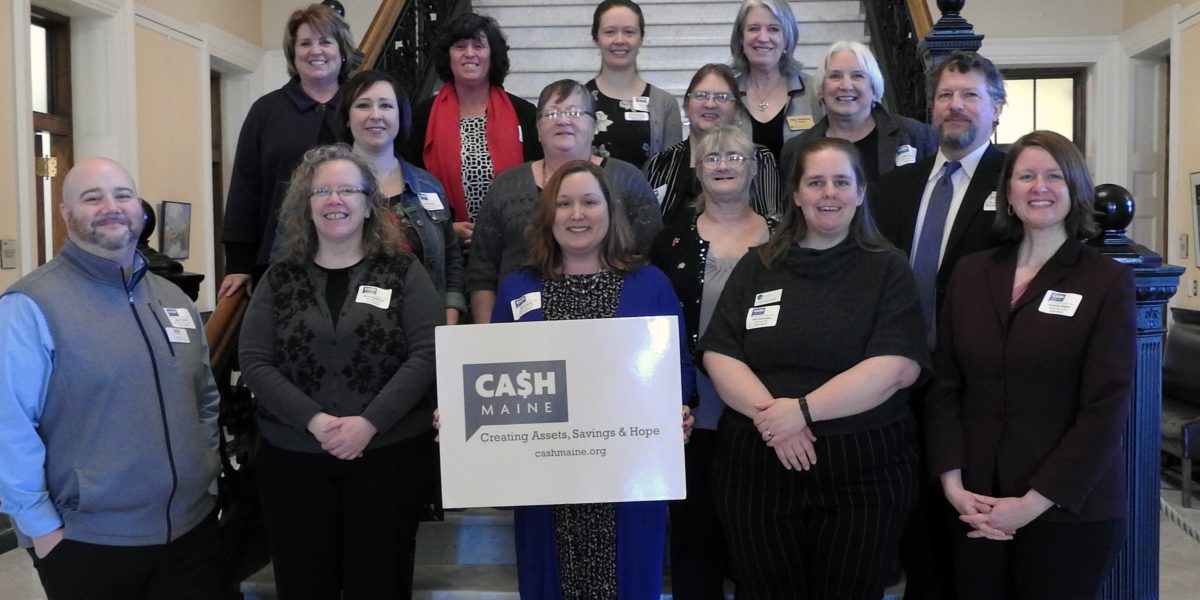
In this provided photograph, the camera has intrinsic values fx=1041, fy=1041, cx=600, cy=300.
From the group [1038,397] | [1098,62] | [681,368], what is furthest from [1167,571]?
[1098,62]

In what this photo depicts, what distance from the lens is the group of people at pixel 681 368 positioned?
92.2 inches

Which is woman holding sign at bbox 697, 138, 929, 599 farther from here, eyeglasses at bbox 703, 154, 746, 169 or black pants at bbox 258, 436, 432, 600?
black pants at bbox 258, 436, 432, 600

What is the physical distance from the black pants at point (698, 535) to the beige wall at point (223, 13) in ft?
19.2

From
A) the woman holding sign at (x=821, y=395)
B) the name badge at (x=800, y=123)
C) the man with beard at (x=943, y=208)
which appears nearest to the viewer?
the woman holding sign at (x=821, y=395)

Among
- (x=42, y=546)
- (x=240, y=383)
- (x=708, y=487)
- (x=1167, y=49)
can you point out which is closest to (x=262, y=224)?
(x=240, y=383)

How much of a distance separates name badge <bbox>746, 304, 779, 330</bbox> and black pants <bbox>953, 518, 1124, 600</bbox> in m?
0.70

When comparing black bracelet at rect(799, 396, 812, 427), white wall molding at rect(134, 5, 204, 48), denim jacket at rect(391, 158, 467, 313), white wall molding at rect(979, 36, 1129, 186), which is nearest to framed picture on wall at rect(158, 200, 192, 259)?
white wall molding at rect(134, 5, 204, 48)

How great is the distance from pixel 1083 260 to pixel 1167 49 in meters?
6.79

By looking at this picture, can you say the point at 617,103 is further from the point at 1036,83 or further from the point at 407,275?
the point at 1036,83

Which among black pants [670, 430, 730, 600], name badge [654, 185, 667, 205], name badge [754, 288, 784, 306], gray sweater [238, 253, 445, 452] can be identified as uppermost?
name badge [654, 185, 667, 205]

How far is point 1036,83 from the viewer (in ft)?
29.0

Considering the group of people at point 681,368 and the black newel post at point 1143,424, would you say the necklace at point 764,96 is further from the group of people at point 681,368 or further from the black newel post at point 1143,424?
the black newel post at point 1143,424

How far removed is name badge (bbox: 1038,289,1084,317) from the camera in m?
2.32

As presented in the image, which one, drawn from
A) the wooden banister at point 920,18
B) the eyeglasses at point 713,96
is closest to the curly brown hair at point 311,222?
the eyeglasses at point 713,96
